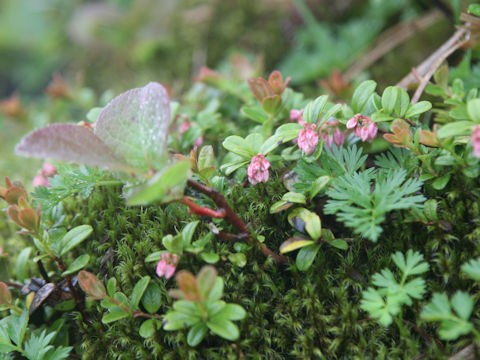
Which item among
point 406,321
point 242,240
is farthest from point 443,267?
point 242,240

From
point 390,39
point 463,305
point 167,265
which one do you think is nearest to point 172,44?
point 390,39

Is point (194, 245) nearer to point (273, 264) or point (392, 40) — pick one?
point (273, 264)

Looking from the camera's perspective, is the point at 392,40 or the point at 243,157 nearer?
the point at 243,157

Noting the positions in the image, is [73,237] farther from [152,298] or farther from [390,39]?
[390,39]

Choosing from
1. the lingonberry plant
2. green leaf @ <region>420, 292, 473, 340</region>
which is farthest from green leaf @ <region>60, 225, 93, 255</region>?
green leaf @ <region>420, 292, 473, 340</region>

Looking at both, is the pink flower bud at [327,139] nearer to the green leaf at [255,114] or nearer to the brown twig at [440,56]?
the green leaf at [255,114]

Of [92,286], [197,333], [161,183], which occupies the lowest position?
[197,333]

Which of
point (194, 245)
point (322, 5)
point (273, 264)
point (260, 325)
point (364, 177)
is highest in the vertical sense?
point (322, 5)
